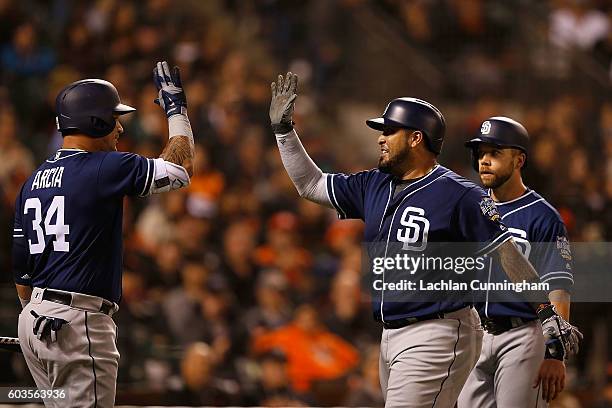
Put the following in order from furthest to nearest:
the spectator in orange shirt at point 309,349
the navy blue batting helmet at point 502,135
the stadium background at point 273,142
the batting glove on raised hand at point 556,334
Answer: the spectator in orange shirt at point 309,349 → the stadium background at point 273,142 → the navy blue batting helmet at point 502,135 → the batting glove on raised hand at point 556,334

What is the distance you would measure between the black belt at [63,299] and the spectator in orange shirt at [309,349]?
162 inches

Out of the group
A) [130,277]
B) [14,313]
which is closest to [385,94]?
[130,277]

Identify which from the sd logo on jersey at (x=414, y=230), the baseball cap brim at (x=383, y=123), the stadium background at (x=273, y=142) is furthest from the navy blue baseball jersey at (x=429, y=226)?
the stadium background at (x=273, y=142)

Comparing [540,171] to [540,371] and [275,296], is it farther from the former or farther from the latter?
[540,371]

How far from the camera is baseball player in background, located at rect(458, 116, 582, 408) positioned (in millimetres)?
5445

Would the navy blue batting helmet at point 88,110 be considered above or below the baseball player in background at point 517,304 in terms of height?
above

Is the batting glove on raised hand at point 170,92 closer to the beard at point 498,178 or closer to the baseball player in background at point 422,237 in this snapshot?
the baseball player in background at point 422,237

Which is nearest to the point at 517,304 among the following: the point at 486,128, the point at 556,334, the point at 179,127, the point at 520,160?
the point at 556,334

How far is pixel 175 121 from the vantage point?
5.25m

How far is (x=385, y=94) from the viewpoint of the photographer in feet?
43.4

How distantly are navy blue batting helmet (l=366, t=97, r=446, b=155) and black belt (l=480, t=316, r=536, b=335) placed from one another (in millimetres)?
856

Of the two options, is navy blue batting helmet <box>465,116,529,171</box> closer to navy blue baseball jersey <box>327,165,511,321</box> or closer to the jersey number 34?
navy blue baseball jersey <box>327,165,511,321</box>

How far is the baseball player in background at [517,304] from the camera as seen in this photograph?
5.45 metres

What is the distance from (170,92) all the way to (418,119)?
43.8 inches
